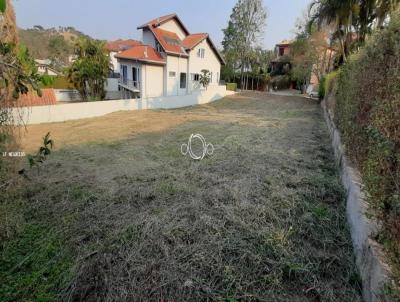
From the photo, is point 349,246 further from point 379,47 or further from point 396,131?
point 379,47

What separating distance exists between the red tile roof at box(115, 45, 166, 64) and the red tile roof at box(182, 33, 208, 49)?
141 inches

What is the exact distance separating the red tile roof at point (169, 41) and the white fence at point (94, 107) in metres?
4.37

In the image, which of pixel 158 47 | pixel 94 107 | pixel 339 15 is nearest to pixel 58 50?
pixel 158 47

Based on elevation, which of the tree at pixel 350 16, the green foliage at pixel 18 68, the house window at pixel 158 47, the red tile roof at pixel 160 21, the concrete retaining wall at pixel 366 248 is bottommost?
the concrete retaining wall at pixel 366 248

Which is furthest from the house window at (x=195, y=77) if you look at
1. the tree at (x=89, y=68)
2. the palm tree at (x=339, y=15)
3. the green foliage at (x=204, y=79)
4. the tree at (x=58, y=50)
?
the tree at (x=58, y=50)

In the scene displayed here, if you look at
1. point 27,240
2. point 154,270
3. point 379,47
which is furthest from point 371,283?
point 27,240

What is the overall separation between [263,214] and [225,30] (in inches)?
1344

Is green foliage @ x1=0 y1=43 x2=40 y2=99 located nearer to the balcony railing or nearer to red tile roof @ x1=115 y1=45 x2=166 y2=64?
red tile roof @ x1=115 y1=45 x2=166 y2=64

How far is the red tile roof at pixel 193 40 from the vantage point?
22908 millimetres

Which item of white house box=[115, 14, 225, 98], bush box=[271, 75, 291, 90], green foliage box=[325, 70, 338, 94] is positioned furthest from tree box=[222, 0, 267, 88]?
green foliage box=[325, 70, 338, 94]

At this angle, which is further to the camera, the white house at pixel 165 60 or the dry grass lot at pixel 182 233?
the white house at pixel 165 60

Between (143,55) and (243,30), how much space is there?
17462 mm

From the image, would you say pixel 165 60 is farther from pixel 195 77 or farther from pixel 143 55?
pixel 195 77

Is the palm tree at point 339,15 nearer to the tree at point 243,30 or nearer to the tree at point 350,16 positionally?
the tree at point 350,16
